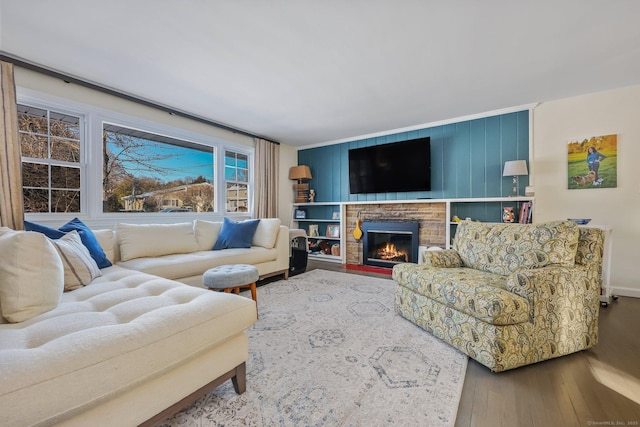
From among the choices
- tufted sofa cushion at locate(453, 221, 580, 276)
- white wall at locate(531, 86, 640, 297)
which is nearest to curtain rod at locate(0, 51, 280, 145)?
tufted sofa cushion at locate(453, 221, 580, 276)

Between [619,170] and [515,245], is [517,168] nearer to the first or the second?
[619,170]

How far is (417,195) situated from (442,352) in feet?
9.29

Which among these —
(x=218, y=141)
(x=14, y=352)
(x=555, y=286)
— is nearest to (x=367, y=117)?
(x=218, y=141)

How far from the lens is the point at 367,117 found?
3.75 m

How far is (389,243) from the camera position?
445 cm

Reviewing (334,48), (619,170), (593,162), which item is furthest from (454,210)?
(334,48)

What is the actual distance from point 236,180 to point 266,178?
0.54m

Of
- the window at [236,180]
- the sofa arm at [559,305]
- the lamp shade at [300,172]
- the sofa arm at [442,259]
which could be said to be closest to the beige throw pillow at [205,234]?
the window at [236,180]

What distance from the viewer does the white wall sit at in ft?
9.36

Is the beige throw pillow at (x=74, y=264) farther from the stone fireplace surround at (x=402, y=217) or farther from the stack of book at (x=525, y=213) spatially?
the stack of book at (x=525, y=213)

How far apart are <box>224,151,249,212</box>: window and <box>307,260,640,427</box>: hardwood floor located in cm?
388

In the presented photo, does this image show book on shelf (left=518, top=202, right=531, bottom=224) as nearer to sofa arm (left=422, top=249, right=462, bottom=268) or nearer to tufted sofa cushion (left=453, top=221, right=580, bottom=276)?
tufted sofa cushion (left=453, top=221, right=580, bottom=276)

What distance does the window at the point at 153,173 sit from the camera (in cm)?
311

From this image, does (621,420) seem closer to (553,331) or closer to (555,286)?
(553,331)
